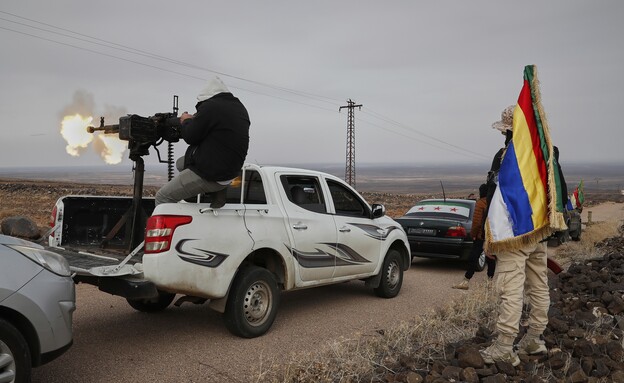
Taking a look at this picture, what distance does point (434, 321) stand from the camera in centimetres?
582

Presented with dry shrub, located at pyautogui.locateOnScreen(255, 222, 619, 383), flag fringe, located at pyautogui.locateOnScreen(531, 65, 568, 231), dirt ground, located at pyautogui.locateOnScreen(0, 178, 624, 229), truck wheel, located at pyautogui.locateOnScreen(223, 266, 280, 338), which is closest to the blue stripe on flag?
flag fringe, located at pyautogui.locateOnScreen(531, 65, 568, 231)

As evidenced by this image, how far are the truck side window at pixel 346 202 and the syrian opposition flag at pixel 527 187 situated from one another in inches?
124

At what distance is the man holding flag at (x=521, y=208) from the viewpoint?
170 inches

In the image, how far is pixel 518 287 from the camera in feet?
14.2

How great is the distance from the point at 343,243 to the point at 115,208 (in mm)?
2961

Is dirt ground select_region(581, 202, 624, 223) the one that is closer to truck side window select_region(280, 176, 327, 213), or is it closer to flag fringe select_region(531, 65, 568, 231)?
truck side window select_region(280, 176, 327, 213)

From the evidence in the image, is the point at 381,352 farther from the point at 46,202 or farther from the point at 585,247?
the point at 46,202

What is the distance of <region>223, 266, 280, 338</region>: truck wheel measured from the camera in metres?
5.52

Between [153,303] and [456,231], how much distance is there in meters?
6.40

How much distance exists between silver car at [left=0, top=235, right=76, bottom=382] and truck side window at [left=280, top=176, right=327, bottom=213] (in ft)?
10.2

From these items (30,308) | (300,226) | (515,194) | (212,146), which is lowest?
(30,308)

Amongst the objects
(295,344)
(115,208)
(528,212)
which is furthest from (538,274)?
(115,208)

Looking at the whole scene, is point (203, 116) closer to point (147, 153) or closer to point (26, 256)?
point (147, 153)

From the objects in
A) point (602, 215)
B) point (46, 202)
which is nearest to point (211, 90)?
point (46, 202)
